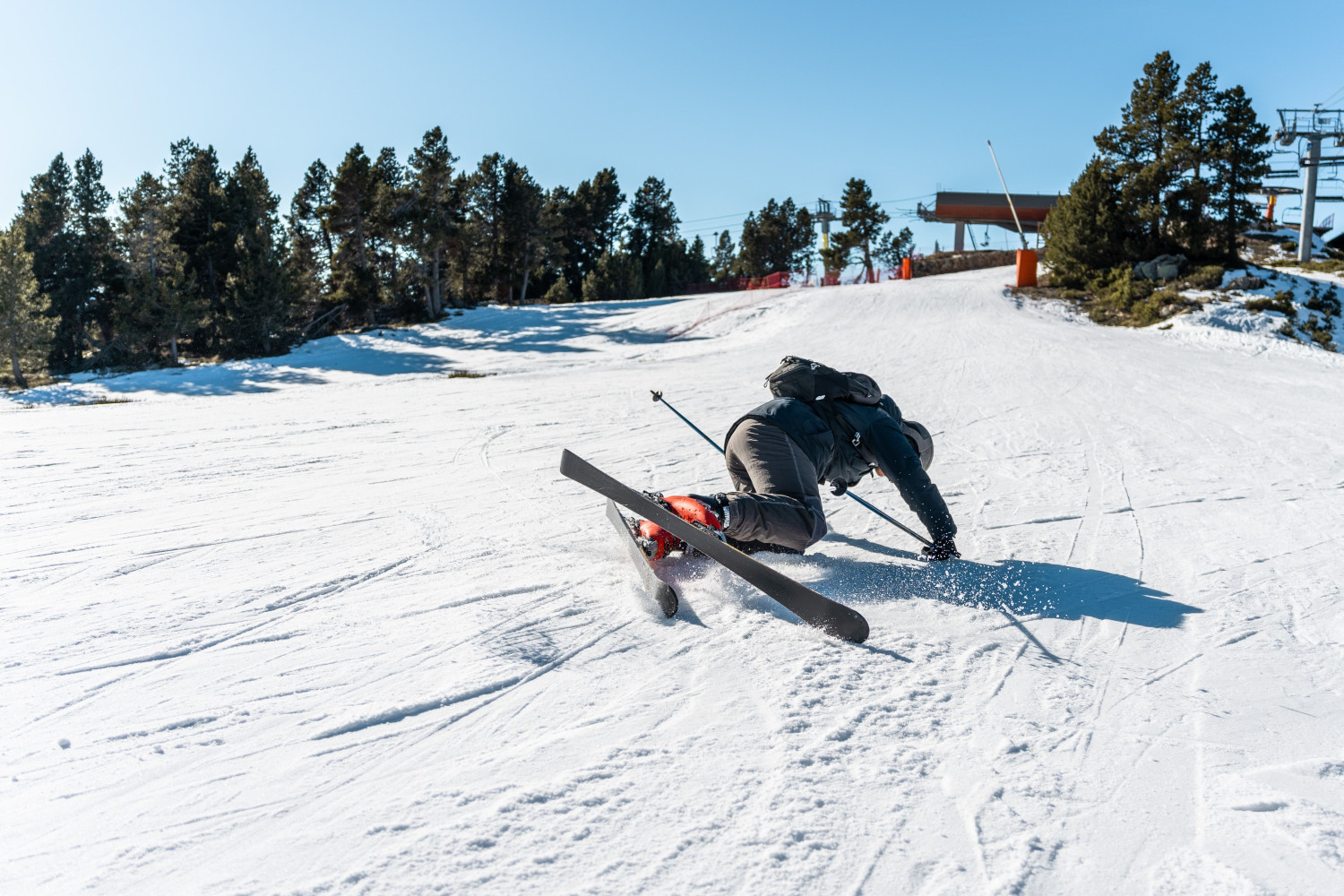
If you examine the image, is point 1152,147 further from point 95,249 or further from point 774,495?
point 95,249

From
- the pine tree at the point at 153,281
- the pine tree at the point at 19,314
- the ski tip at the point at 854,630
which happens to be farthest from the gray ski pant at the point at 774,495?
the pine tree at the point at 153,281

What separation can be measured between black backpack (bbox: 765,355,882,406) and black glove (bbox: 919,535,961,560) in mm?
787

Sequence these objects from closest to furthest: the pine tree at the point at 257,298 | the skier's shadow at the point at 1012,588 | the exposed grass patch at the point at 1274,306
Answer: the skier's shadow at the point at 1012,588 < the exposed grass patch at the point at 1274,306 < the pine tree at the point at 257,298

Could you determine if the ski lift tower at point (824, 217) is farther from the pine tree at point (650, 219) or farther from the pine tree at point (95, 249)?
the pine tree at point (95, 249)

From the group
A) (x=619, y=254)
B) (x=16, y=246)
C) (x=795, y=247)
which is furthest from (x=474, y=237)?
(x=795, y=247)

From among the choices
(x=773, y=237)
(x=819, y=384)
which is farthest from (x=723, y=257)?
(x=819, y=384)

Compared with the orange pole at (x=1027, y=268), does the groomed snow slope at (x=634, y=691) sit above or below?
below

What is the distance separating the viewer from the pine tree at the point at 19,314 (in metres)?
25.1

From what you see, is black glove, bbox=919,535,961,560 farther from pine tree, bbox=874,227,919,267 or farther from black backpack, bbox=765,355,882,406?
pine tree, bbox=874,227,919,267

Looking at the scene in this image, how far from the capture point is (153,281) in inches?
1166

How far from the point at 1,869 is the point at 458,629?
1420mm

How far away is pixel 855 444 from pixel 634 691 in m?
1.80

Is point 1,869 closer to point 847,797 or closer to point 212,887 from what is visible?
point 212,887

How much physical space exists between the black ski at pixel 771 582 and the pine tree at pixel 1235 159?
87.7ft
